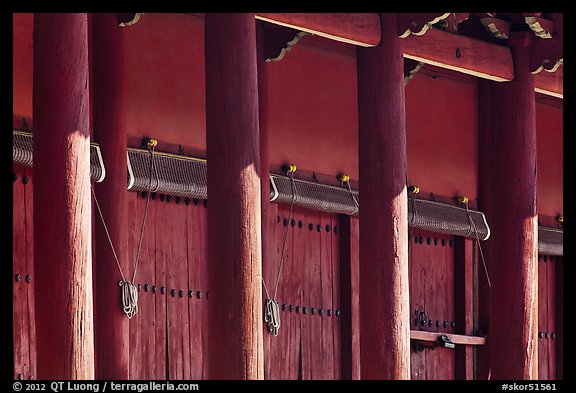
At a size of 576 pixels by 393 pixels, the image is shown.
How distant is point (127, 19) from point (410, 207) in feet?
10.5

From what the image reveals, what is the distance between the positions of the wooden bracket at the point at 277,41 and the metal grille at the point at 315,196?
0.84 metres

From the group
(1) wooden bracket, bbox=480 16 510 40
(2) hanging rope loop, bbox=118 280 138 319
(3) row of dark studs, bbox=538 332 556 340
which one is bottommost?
(3) row of dark studs, bbox=538 332 556 340

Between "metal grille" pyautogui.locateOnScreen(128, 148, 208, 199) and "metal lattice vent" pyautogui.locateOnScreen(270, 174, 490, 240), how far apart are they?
619mm

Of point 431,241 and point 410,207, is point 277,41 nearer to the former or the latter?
point 410,207

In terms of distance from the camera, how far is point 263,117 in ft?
32.4

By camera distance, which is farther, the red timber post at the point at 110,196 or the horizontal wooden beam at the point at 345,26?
the red timber post at the point at 110,196

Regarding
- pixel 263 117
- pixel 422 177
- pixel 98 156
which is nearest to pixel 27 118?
pixel 98 156

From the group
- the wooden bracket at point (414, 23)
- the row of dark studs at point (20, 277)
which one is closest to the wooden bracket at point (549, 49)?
the wooden bracket at point (414, 23)

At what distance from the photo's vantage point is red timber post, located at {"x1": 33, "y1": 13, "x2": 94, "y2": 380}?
672 cm

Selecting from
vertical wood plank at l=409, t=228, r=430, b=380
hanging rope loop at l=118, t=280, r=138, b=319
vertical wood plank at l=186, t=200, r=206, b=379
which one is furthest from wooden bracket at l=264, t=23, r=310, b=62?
vertical wood plank at l=409, t=228, r=430, b=380

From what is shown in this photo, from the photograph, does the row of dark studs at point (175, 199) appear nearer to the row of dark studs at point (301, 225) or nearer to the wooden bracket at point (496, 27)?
the row of dark studs at point (301, 225)

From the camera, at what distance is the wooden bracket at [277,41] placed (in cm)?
Result: 978

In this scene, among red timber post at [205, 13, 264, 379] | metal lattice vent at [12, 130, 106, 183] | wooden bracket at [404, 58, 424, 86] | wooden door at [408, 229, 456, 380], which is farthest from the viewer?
wooden door at [408, 229, 456, 380]

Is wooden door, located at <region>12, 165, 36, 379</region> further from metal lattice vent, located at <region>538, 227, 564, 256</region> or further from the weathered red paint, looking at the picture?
metal lattice vent, located at <region>538, 227, 564, 256</region>
